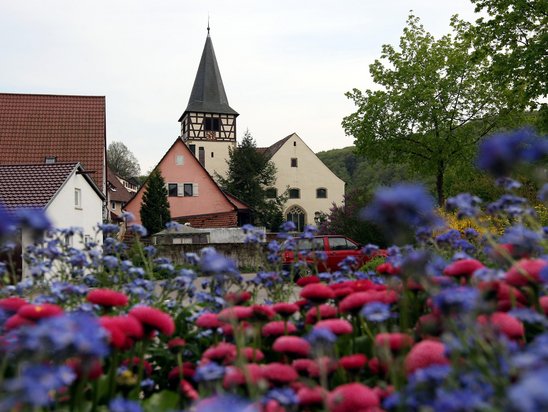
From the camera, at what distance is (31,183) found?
20656 millimetres

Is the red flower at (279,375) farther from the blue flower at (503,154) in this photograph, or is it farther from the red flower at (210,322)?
the blue flower at (503,154)

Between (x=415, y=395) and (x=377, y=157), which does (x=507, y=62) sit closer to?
(x=377, y=157)

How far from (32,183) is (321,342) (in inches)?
810

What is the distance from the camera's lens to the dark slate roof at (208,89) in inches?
2325

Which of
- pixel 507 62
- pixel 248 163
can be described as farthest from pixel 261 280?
pixel 248 163

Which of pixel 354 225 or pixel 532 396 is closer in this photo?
pixel 532 396

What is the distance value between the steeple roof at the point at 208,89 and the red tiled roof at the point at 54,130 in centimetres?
2485

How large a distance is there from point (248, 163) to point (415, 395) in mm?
48990

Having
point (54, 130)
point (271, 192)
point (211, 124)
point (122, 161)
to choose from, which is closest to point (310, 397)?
point (54, 130)

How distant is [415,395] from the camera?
1616 millimetres

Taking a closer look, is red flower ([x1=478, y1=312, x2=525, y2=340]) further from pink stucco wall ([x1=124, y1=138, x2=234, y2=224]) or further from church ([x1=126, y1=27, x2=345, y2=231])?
church ([x1=126, y1=27, x2=345, y2=231])

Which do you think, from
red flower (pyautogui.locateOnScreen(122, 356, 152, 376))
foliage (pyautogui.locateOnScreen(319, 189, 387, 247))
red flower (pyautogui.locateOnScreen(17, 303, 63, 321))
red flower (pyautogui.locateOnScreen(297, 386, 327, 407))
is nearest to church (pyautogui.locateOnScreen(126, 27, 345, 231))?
foliage (pyautogui.locateOnScreen(319, 189, 387, 247))

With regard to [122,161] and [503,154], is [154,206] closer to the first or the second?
[503,154]

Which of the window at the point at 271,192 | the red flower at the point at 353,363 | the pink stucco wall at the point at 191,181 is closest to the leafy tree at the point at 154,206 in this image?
the pink stucco wall at the point at 191,181
